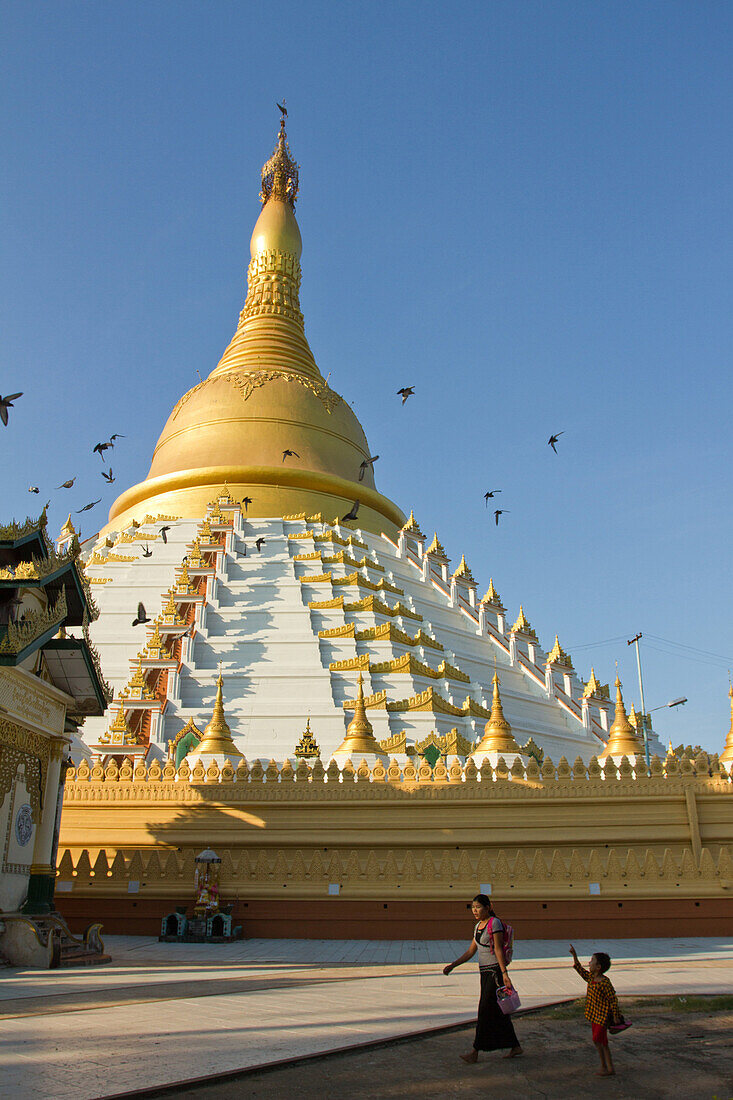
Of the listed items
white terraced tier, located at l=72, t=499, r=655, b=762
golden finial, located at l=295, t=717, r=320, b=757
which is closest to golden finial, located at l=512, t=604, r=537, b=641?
white terraced tier, located at l=72, t=499, r=655, b=762

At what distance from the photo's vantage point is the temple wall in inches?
534

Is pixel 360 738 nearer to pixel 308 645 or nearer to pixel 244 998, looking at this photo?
pixel 308 645

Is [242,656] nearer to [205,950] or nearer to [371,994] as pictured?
[205,950]

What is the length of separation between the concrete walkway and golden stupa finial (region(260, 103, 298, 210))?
145ft

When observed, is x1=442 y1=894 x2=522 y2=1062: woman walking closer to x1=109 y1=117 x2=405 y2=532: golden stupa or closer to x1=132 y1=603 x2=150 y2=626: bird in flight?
x1=132 y1=603 x2=150 y2=626: bird in flight

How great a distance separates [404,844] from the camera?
1501 centimetres

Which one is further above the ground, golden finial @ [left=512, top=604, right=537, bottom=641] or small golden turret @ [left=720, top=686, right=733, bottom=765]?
golden finial @ [left=512, top=604, right=537, bottom=641]

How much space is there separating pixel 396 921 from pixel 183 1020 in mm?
7308

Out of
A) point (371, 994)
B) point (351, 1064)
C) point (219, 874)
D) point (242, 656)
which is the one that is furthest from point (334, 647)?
point (351, 1064)

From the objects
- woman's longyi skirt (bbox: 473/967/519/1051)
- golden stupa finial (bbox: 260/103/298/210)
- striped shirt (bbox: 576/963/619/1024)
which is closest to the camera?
striped shirt (bbox: 576/963/619/1024)

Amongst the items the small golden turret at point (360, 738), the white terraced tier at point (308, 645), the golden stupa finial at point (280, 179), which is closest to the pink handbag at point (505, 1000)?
the small golden turret at point (360, 738)

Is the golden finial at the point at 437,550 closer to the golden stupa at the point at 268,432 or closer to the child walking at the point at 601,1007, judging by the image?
the golden stupa at the point at 268,432

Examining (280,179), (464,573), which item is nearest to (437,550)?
(464,573)

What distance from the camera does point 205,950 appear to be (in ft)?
40.6
